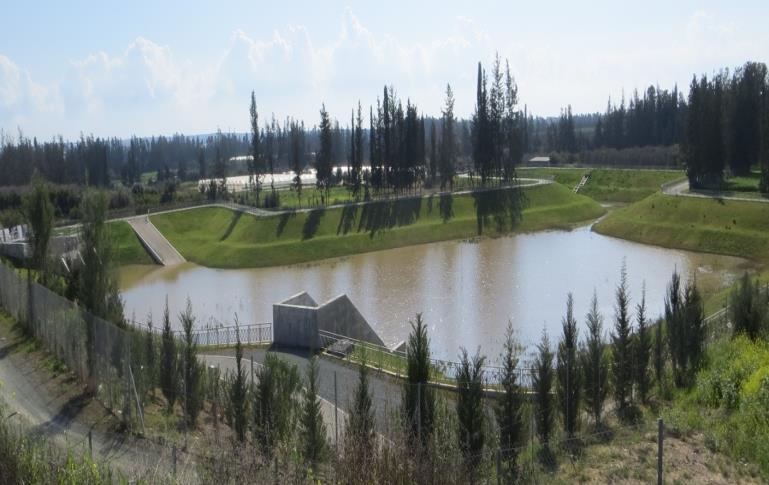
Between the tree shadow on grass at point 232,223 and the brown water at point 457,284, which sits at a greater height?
the tree shadow on grass at point 232,223

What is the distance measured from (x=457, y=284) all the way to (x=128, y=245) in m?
25.0

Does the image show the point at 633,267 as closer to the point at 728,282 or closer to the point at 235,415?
the point at 728,282

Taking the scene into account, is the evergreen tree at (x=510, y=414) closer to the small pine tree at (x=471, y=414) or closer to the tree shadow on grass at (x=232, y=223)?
the small pine tree at (x=471, y=414)

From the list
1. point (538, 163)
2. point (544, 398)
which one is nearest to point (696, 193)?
point (538, 163)

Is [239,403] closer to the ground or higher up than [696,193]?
closer to the ground

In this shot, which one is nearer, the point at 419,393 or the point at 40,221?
the point at 419,393

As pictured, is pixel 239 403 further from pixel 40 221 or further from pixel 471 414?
A: pixel 40 221

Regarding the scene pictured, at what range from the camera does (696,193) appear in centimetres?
5172

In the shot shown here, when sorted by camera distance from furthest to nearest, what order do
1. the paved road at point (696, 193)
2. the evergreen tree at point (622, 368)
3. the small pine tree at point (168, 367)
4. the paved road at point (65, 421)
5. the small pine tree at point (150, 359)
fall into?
the paved road at point (696, 193) < the evergreen tree at point (622, 368) < the small pine tree at point (168, 367) < the small pine tree at point (150, 359) < the paved road at point (65, 421)

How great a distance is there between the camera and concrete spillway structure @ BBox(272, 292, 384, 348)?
66.6 feet

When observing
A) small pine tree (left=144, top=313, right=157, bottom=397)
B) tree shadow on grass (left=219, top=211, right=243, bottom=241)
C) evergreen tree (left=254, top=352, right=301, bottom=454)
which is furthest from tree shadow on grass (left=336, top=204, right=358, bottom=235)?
evergreen tree (left=254, top=352, right=301, bottom=454)

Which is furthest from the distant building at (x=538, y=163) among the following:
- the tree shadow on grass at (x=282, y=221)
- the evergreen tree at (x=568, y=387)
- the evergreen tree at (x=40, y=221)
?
the evergreen tree at (x=568, y=387)

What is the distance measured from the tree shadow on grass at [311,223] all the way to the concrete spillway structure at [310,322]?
89.9ft

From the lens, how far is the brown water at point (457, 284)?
28.6m
